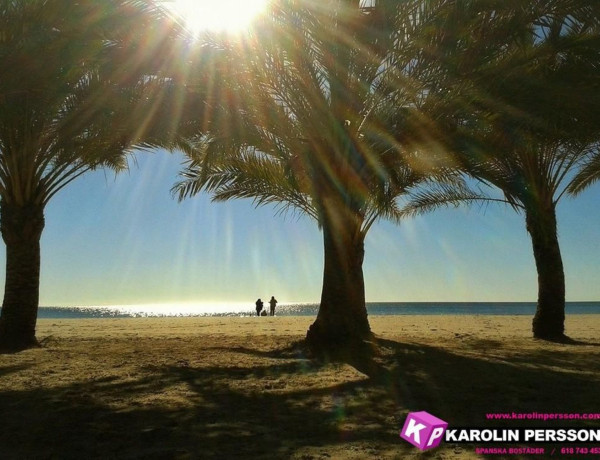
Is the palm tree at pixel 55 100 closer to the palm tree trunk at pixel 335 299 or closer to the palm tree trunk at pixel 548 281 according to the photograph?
the palm tree trunk at pixel 335 299

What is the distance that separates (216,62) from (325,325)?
186 inches

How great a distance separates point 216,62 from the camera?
7902 millimetres

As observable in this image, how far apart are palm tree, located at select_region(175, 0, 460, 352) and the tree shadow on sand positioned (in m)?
2.52

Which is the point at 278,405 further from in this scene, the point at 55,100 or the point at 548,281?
the point at 548,281

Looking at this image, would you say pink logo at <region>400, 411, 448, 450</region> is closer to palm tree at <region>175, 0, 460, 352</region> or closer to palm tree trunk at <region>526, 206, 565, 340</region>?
palm tree at <region>175, 0, 460, 352</region>

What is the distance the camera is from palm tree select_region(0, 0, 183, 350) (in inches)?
281

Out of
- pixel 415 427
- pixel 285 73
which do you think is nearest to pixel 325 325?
pixel 285 73

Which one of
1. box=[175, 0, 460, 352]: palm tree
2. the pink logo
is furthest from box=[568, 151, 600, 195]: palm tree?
the pink logo

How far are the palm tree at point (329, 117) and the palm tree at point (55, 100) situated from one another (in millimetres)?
1528

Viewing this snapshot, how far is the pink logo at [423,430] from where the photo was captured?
12.0ft

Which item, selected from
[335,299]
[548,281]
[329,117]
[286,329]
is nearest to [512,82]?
[329,117]

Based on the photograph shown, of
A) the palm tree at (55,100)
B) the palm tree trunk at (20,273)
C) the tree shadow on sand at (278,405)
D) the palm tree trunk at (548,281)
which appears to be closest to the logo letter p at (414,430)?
the tree shadow on sand at (278,405)

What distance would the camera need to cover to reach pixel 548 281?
37.2 feet

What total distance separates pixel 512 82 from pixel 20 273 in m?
9.35
